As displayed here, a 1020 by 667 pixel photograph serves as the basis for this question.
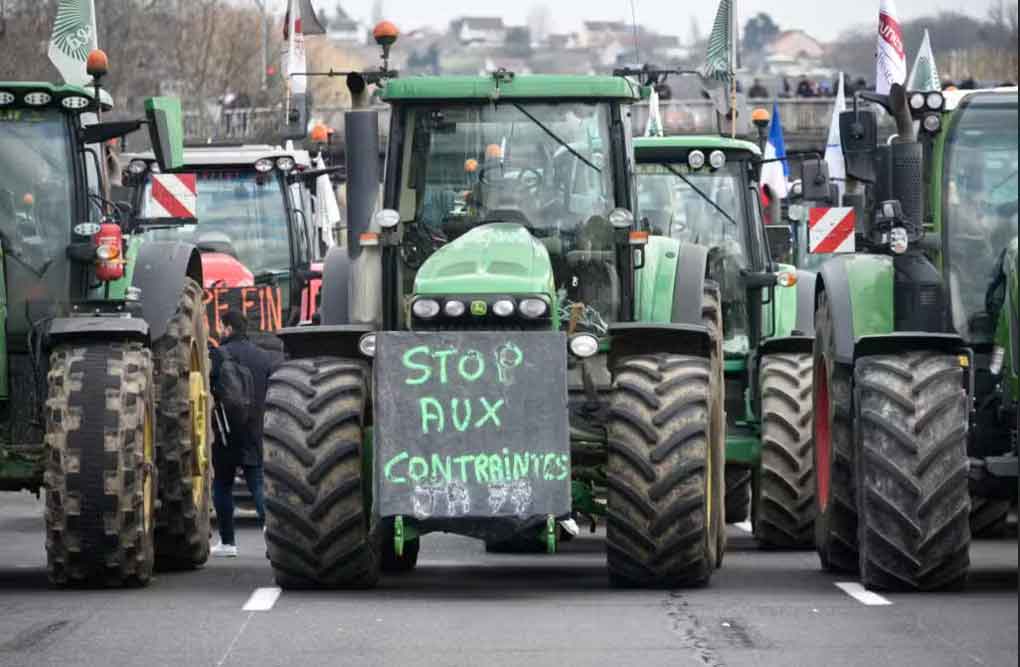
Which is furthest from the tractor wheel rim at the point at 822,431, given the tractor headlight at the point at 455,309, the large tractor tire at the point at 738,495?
the large tractor tire at the point at 738,495

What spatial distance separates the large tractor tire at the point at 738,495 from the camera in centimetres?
1997

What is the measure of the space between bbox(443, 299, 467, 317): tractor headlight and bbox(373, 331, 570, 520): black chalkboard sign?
0.47 feet

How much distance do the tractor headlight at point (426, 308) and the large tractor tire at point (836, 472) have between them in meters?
2.50

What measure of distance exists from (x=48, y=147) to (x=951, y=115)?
17.0 feet

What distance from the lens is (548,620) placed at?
12570 mm

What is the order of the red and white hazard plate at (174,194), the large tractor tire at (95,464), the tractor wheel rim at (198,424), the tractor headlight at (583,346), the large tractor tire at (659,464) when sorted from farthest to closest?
1. the red and white hazard plate at (174,194)
2. the tractor wheel rim at (198,424)
3. the large tractor tire at (95,464)
4. the tractor headlight at (583,346)
5. the large tractor tire at (659,464)

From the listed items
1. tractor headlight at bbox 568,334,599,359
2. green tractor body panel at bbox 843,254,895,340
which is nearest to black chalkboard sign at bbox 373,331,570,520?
tractor headlight at bbox 568,334,599,359

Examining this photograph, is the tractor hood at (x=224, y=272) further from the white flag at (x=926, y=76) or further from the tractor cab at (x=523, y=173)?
the tractor cab at (x=523, y=173)

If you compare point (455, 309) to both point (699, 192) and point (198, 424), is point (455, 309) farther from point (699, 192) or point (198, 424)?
point (699, 192)

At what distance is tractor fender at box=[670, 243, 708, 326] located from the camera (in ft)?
49.2

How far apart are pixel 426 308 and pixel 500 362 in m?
0.51

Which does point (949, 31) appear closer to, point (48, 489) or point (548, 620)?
point (548, 620)

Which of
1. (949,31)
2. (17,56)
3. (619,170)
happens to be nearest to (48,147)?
(619,170)

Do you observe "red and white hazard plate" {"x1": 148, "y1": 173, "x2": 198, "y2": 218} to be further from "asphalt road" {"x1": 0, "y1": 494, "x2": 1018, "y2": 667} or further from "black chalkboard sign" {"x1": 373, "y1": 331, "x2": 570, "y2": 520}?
"black chalkboard sign" {"x1": 373, "y1": 331, "x2": 570, "y2": 520}
